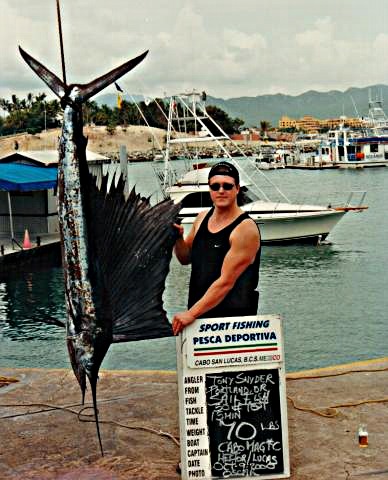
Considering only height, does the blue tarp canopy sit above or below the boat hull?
above

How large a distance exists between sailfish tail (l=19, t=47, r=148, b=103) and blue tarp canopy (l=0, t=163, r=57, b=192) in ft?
42.5

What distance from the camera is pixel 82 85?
4.12 metres

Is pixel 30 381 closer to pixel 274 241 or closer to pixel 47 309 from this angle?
pixel 47 309

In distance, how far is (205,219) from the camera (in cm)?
422

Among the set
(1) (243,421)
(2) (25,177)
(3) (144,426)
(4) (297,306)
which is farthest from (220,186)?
(2) (25,177)

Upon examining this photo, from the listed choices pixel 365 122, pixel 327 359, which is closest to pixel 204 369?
pixel 327 359

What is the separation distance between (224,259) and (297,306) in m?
12.4

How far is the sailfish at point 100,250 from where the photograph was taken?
163 inches

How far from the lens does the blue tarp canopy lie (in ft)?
58.6

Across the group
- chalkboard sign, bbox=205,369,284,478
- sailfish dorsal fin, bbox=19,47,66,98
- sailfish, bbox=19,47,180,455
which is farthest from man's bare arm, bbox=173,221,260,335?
sailfish dorsal fin, bbox=19,47,66,98

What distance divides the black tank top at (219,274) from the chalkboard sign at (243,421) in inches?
13.2

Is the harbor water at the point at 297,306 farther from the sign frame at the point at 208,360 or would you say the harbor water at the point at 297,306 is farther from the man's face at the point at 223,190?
the man's face at the point at 223,190

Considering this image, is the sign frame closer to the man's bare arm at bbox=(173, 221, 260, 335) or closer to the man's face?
the man's bare arm at bbox=(173, 221, 260, 335)

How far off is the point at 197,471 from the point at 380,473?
3.22ft
